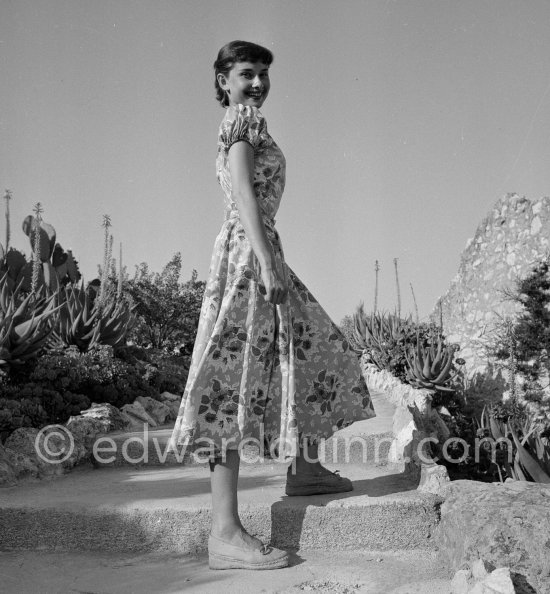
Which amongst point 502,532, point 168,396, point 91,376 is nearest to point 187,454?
point 502,532

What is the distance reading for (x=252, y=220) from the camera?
229 centimetres

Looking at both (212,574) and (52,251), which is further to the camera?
(52,251)

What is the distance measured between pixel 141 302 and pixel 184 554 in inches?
396

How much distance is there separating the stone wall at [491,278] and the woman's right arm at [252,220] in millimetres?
6132

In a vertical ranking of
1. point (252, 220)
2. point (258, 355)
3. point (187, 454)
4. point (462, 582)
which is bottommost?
point (462, 582)

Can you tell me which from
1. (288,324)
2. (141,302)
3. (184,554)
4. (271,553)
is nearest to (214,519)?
(271,553)

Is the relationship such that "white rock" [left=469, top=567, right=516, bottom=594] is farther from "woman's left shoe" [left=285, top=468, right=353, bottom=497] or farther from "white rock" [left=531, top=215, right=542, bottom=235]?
"white rock" [left=531, top=215, right=542, bottom=235]

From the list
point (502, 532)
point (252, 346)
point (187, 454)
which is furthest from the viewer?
point (187, 454)

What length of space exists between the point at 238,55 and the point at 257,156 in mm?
409

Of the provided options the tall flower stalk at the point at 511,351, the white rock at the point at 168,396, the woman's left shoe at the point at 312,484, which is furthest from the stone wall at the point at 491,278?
the woman's left shoe at the point at 312,484

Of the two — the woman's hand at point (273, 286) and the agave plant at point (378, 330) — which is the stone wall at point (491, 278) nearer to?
the agave plant at point (378, 330)

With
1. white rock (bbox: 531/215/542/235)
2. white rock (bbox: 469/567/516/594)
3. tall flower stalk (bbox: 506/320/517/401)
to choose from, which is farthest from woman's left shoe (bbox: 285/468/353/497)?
white rock (bbox: 531/215/542/235)

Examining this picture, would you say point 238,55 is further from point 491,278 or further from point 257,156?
point 491,278

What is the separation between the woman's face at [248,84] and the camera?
2453 mm
